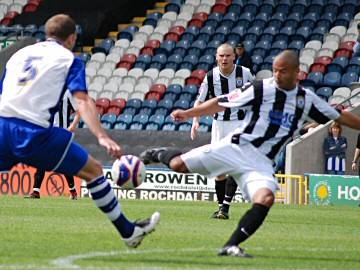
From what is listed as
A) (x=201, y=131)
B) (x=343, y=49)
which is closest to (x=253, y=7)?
(x=343, y=49)

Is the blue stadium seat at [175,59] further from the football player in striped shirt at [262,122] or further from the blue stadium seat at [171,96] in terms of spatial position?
the football player in striped shirt at [262,122]

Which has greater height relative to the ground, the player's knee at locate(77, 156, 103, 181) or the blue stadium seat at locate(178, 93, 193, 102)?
the player's knee at locate(77, 156, 103, 181)

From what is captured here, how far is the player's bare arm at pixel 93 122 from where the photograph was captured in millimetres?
8641

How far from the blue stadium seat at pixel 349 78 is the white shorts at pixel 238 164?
16.6 metres

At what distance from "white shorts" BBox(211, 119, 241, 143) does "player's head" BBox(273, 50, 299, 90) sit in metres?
5.58

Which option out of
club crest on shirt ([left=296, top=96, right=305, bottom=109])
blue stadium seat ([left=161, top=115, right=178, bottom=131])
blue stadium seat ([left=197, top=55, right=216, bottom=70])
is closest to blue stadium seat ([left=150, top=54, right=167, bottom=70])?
blue stadium seat ([left=197, top=55, right=216, bottom=70])

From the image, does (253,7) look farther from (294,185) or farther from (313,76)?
(294,185)

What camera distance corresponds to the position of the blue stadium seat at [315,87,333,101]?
25.7 meters

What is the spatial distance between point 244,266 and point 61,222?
4865mm

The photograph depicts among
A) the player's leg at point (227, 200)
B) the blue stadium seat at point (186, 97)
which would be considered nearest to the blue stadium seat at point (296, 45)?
the blue stadium seat at point (186, 97)

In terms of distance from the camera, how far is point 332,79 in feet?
86.8

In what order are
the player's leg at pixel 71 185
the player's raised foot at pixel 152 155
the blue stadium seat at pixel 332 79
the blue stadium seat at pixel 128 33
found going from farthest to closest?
the blue stadium seat at pixel 128 33 → the blue stadium seat at pixel 332 79 → the player's leg at pixel 71 185 → the player's raised foot at pixel 152 155

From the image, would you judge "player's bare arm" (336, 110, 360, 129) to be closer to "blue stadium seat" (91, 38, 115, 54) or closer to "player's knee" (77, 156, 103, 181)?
"player's knee" (77, 156, 103, 181)

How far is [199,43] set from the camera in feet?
97.4
